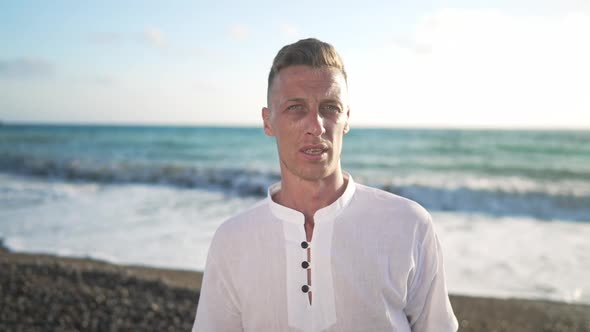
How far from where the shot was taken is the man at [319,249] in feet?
5.84

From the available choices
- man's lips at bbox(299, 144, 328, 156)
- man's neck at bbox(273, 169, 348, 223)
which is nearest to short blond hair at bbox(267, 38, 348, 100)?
man's lips at bbox(299, 144, 328, 156)

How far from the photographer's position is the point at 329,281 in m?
1.79

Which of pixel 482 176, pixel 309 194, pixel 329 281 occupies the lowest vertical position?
pixel 482 176

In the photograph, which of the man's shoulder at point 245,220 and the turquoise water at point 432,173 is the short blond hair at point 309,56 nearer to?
the man's shoulder at point 245,220

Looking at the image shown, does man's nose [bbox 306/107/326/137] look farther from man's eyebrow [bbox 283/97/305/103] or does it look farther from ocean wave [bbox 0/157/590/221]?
ocean wave [bbox 0/157/590/221]

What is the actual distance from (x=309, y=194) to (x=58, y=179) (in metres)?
17.8

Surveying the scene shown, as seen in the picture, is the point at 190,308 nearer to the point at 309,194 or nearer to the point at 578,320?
the point at 309,194

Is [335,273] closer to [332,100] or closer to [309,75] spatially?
[332,100]

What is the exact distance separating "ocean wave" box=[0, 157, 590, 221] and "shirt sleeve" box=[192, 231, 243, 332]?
10178mm

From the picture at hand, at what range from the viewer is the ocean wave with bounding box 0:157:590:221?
1180 cm

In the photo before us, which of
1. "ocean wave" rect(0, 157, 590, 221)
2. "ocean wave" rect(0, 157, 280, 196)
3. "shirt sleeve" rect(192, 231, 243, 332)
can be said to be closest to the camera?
"shirt sleeve" rect(192, 231, 243, 332)

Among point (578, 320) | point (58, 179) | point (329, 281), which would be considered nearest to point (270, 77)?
point (329, 281)

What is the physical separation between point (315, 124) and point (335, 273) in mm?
586

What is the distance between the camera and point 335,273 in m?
1.80
